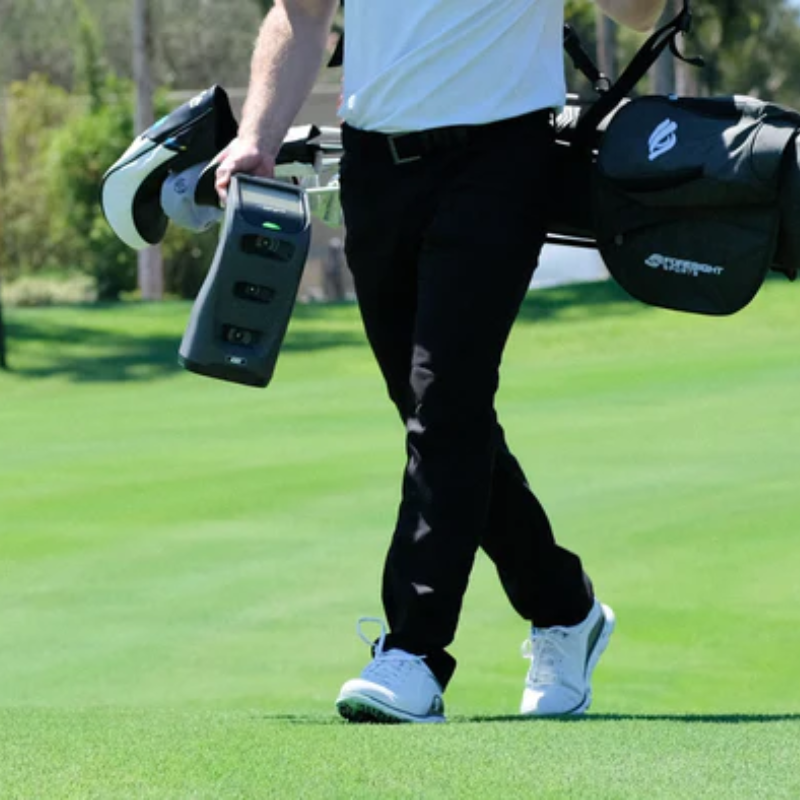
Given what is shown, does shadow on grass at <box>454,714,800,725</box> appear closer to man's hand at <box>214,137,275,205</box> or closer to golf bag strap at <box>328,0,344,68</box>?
man's hand at <box>214,137,275,205</box>

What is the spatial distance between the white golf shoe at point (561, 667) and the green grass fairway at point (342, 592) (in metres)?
0.14

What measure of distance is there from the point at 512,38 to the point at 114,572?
115 inches

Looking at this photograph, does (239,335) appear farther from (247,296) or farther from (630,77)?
(630,77)

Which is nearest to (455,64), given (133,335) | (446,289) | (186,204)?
(446,289)

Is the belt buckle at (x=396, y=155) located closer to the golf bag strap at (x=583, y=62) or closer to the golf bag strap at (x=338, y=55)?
the golf bag strap at (x=338, y=55)

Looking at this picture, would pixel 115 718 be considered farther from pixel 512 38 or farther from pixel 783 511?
pixel 783 511

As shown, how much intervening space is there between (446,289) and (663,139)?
1.64 ft

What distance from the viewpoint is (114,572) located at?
21.7 ft

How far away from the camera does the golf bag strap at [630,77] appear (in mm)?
4242

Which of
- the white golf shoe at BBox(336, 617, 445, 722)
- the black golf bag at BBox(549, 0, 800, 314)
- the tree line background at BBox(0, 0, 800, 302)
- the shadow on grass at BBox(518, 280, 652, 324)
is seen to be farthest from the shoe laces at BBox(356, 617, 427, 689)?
the tree line background at BBox(0, 0, 800, 302)

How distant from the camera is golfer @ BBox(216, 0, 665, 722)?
13.4 feet

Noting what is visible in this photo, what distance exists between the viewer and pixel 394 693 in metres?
4.07

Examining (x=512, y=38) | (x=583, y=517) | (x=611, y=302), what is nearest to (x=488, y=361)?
(x=512, y=38)

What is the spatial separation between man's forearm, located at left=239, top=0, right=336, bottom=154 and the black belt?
222 millimetres
